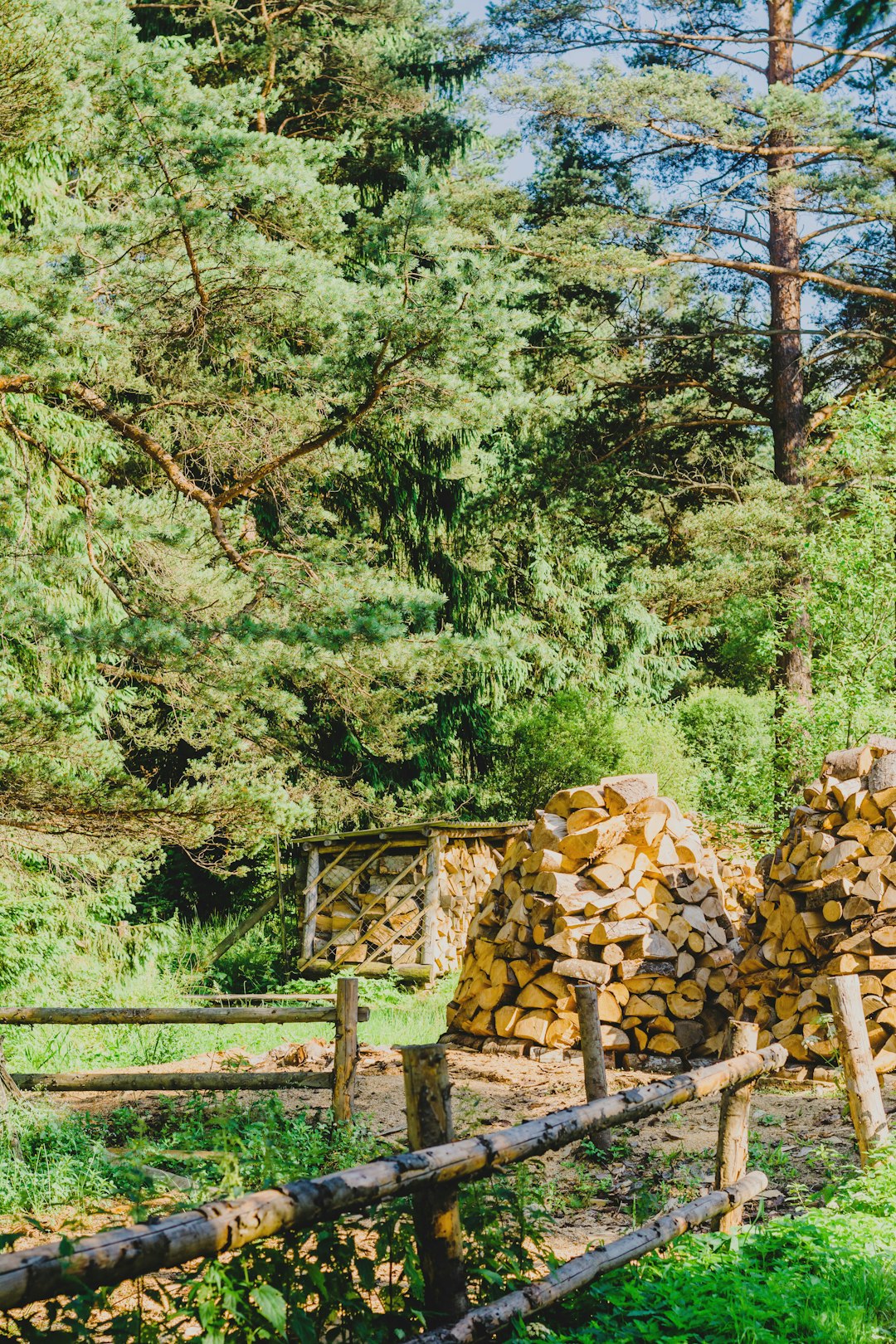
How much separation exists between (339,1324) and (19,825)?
532cm

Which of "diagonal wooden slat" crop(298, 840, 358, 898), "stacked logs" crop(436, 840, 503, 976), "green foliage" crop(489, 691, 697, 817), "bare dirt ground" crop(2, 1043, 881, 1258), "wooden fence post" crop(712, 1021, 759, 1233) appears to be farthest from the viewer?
"green foliage" crop(489, 691, 697, 817)

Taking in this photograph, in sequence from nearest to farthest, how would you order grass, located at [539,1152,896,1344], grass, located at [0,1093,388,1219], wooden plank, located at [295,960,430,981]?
grass, located at [539,1152,896,1344], grass, located at [0,1093,388,1219], wooden plank, located at [295,960,430,981]

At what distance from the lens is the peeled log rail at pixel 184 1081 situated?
19.2 feet

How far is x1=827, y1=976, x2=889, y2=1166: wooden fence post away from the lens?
4668mm

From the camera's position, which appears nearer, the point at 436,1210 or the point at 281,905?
the point at 436,1210

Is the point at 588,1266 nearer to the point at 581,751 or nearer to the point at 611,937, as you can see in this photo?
the point at 611,937

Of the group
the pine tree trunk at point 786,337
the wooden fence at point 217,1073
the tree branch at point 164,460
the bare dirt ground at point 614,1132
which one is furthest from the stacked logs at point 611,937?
the pine tree trunk at point 786,337

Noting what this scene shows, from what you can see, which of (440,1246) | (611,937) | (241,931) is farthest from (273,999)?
(440,1246)

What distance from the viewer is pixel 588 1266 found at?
3152 mm

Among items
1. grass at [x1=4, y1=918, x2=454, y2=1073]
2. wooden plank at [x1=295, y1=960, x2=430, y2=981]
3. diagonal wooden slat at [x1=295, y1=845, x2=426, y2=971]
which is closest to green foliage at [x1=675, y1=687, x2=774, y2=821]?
diagonal wooden slat at [x1=295, y1=845, x2=426, y2=971]

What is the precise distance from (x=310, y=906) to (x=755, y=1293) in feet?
36.7

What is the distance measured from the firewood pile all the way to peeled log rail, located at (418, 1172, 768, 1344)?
2.76 meters

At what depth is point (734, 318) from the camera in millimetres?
17000

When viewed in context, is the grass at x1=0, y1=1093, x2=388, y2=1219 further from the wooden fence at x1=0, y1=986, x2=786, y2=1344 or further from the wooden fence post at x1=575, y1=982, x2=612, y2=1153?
the wooden fence post at x1=575, y1=982, x2=612, y2=1153
